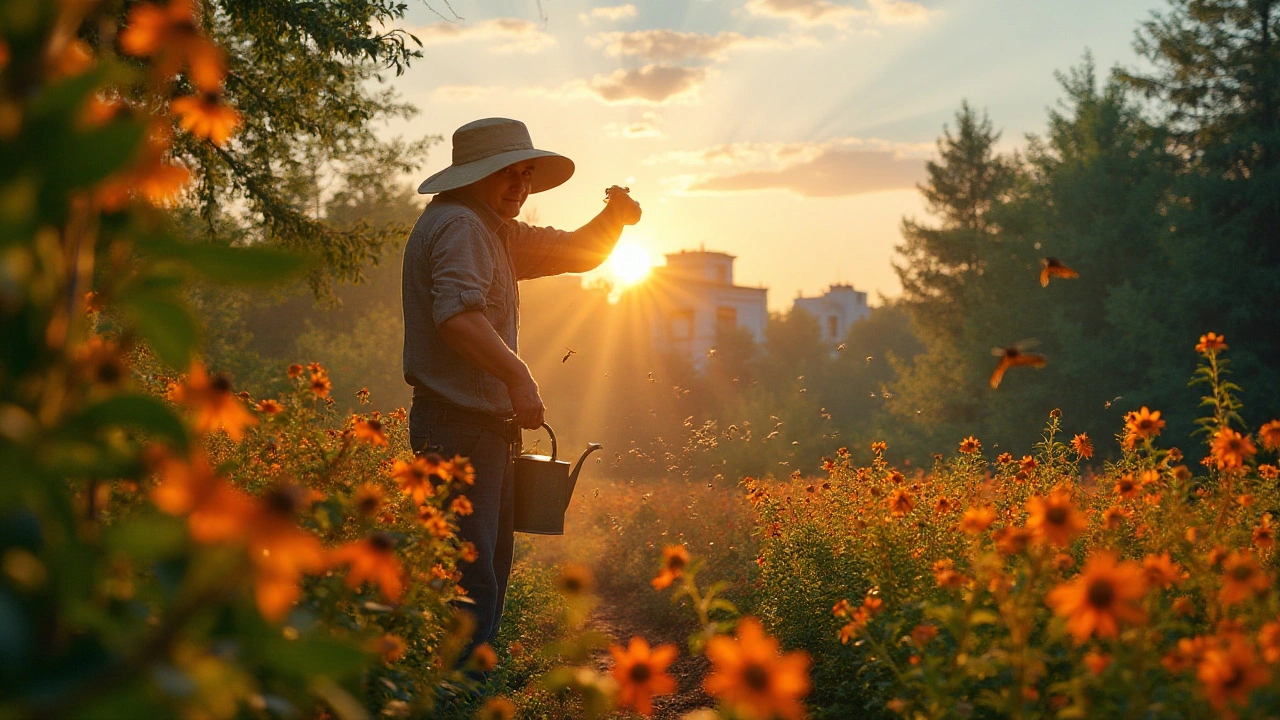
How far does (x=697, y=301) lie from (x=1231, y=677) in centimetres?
3662

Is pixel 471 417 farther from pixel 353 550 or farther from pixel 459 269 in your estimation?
pixel 353 550

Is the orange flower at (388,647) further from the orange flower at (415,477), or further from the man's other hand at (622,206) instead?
the man's other hand at (622,206)

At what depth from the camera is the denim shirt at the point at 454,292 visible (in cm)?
327

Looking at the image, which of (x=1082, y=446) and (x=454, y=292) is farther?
(x=1082, y=446)

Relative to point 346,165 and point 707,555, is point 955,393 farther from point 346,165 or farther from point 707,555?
point 707,555

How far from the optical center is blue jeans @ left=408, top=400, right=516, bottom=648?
3311 millimetres

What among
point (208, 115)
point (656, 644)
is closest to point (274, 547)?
point (208, 115)

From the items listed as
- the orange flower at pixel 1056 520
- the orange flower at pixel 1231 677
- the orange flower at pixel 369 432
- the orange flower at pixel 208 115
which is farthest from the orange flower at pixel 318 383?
the orange flower at pixel 1231 677

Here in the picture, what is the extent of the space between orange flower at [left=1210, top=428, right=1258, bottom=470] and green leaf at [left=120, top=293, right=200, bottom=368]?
97.4 inches

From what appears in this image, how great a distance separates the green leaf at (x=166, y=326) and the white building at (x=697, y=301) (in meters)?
29.0

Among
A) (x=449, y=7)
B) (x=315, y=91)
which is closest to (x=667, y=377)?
(x=315, y=91)

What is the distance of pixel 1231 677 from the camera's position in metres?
1.34

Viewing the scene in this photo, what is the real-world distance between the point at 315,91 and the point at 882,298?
73.3 feet

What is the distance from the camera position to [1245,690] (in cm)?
134
